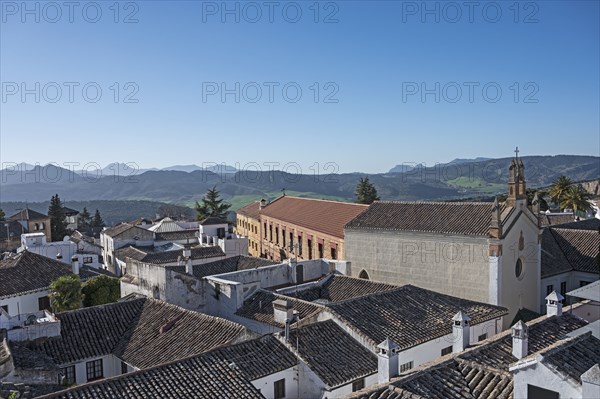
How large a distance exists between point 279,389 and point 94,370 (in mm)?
7220

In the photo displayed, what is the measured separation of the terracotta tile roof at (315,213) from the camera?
36438 millimetres

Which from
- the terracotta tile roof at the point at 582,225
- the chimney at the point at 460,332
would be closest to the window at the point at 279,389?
the chimney at the point at 460,332

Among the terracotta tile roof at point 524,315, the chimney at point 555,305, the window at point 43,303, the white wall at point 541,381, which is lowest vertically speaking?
the terracotta tile roof at point 524,315

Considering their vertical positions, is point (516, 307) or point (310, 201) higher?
point (310, 201)

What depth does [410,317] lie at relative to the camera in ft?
60.4

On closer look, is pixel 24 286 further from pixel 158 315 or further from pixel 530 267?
pixel 530 267

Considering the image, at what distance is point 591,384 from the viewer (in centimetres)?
773

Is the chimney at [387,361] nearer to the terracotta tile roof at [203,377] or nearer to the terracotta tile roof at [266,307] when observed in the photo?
the terracotta tile roof at [203,377]

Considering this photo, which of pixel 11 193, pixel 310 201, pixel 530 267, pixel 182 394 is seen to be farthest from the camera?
pixel 11 193

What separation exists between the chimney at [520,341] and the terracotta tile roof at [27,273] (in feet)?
73.9

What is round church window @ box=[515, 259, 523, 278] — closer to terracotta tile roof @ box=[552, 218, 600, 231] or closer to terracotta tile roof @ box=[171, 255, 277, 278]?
terracotta tile roof @ box=[552, 218, 600, 231]

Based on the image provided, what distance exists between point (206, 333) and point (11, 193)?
18069 centimetres

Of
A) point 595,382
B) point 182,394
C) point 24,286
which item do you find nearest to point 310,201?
point 24,286

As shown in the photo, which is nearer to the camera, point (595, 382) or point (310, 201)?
point (595, 382)
